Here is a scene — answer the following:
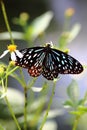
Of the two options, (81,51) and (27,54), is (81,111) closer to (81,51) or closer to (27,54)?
(27,54)

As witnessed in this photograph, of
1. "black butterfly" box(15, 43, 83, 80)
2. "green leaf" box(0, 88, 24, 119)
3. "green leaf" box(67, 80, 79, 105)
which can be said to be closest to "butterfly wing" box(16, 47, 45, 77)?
"black butterfly" box(15, 43, 83, 80)

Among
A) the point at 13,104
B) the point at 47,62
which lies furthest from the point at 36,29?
the point at 47,62

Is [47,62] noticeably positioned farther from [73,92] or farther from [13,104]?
[13,104]

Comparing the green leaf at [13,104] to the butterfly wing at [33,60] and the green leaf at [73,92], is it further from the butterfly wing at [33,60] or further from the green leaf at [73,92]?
the butterfly wing at [33,60]

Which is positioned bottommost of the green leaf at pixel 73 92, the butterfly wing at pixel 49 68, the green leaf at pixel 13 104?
the butterfly wing at pixel 49 68

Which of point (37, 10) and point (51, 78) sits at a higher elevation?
point (37, 10)

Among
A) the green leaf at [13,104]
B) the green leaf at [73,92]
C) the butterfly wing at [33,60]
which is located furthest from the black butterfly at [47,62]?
the green leaf at [13,104]

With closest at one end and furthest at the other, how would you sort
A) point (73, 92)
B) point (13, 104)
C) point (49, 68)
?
point (49, 68) → point (73, 92) → point (13, 104)

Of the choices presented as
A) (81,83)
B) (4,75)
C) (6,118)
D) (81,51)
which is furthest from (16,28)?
(4,75)

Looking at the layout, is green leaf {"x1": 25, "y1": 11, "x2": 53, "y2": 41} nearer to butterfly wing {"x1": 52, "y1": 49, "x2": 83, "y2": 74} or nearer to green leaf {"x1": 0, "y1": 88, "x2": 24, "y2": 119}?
green leaf {"x1": 0, "y1": 88, "x2": 24, "y2": 119}
